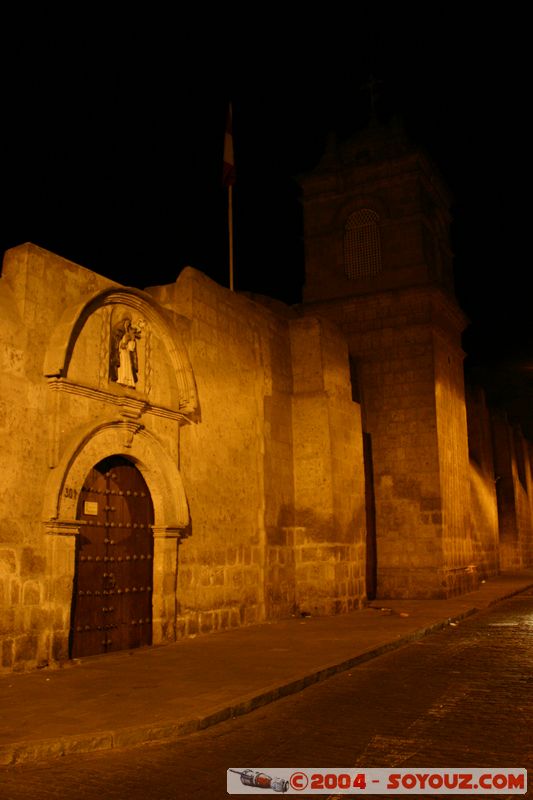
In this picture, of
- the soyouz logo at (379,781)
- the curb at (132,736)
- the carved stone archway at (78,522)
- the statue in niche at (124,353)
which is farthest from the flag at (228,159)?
the soyouz logo at (379,781)

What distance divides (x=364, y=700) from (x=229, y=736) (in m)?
1.51

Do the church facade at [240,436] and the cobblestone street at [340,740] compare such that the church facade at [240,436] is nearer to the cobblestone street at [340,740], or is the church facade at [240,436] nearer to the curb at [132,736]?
the curb at [132,736]

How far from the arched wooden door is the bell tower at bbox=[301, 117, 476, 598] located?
25.4 feet

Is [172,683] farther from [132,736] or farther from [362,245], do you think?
[362,245]

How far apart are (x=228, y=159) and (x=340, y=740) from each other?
39.6ft

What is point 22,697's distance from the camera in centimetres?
619

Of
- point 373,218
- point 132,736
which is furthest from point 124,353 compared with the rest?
point 373,218

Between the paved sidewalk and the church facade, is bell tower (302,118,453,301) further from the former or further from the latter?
the paved sidewalk

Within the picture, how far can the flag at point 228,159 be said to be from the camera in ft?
48.0

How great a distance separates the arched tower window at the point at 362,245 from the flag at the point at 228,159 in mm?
4725

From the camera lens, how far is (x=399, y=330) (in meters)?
17.3

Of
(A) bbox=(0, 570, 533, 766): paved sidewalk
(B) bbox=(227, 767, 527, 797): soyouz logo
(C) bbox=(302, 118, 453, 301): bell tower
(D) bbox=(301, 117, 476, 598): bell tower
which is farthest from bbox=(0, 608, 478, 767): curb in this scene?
(C) bbox=(302, 118, 453, 301): bell tower

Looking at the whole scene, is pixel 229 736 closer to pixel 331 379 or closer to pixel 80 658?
pixel 80 658

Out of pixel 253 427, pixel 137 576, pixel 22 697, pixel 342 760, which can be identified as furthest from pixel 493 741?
pixel 253 427
